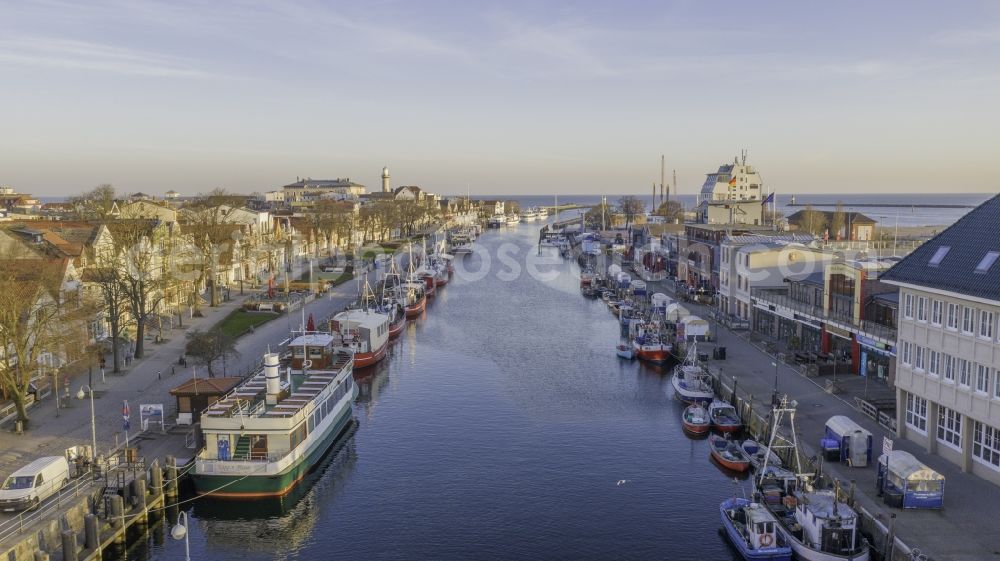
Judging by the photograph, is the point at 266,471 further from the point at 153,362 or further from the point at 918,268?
the point at 918,268

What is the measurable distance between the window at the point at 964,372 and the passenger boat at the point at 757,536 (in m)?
8.27

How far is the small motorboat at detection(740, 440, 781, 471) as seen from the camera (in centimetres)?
3044

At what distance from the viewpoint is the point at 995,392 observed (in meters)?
25.5

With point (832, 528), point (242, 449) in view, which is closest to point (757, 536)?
point (832, 528)

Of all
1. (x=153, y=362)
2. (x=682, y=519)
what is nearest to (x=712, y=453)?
(x=682, y=519)

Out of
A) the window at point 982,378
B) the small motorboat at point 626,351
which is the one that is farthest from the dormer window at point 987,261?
the small motorboat at point 626,351

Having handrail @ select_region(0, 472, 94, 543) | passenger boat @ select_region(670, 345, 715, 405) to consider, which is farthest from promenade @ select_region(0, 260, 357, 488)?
passenger boat @ select_region(670, 345, 715, 405)

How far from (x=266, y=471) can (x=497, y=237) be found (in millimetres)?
163297

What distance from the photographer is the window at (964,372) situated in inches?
1051

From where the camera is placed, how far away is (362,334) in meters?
51.6

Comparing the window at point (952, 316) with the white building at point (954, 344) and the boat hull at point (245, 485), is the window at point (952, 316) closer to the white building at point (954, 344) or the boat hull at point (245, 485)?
the white building at point (954, 344)

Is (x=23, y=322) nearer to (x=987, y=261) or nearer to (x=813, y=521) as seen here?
(x=813, y=521)

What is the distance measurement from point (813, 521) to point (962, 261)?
37.0 ft

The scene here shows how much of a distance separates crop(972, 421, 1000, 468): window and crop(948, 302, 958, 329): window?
3.34 meters
